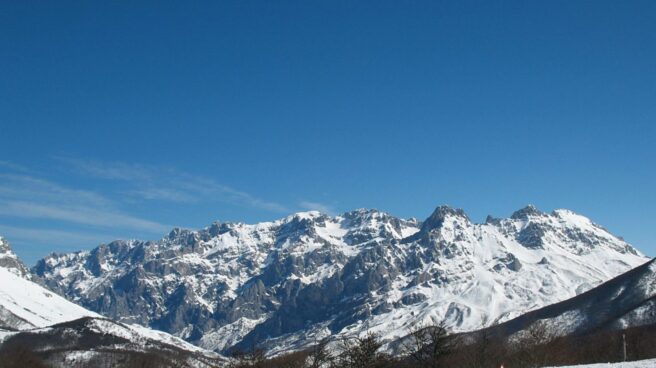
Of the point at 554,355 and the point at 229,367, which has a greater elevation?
the point at 554,355

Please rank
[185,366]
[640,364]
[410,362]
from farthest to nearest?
[185,366]
[410,362]
[640,364]

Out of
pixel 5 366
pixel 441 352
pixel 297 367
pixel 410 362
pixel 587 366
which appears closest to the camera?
pixel 587 366

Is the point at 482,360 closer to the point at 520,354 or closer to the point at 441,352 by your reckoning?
the point at 520,354

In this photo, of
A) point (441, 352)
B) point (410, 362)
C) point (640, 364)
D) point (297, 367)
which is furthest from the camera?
point (297, 367)

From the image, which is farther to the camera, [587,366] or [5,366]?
[5,366]

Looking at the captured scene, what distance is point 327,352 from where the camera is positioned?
336 ft

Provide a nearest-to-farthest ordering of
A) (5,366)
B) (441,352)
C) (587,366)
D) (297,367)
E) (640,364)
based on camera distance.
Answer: (640,364)
(587,366)
(441,352)
(297,367)
(5,366)

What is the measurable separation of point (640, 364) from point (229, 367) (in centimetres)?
6393

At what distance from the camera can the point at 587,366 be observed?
68.1m

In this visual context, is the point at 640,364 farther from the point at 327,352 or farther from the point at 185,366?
the point at 185,366

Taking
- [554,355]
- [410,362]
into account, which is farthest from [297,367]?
[554,355]

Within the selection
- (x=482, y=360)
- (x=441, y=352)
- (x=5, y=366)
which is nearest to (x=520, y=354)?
(x=482, y=360)

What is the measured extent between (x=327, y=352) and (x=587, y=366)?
4414 cm

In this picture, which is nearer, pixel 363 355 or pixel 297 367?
pixel 363 355
